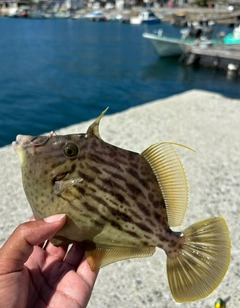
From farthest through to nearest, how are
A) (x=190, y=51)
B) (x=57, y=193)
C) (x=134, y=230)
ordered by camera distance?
(x=190, y=51) → (x=134, y=230) → (x=57, y=193)

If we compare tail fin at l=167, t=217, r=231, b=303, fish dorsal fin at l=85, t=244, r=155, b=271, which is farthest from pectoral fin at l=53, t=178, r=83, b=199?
tail fin at l=167, t=217, r=231, b=303

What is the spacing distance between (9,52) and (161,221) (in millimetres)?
25171

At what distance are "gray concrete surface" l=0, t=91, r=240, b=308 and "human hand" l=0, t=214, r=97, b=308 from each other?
Answer: 131 centimetres

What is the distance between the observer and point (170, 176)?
73.0 inches

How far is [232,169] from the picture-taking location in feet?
19.4

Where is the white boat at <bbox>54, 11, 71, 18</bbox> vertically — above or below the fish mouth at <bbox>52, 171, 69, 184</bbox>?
below

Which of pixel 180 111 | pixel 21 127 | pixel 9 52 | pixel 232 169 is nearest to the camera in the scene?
pixel 232 169

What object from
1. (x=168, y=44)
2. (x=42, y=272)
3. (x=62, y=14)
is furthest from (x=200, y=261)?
(x=62, y=14)

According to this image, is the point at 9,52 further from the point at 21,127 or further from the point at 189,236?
the point at 189,236

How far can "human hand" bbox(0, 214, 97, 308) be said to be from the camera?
5.87 ft

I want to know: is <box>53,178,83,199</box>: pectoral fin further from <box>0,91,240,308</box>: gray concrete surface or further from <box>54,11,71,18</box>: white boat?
<box>54,11,71,18</box>: white boat

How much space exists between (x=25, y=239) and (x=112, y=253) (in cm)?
44

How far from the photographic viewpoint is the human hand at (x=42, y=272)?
179 cm

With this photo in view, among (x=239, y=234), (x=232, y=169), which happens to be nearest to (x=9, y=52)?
(x=232, y=169)
